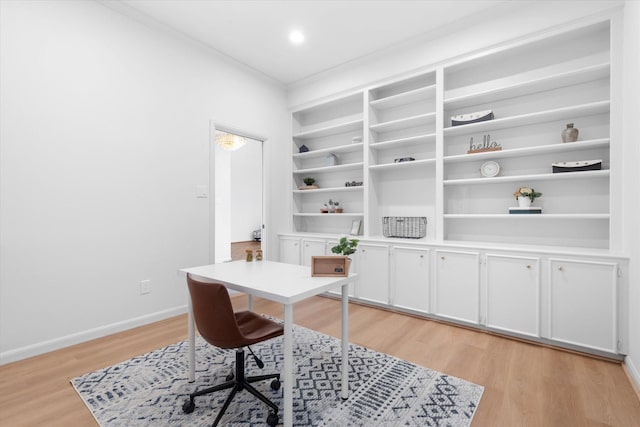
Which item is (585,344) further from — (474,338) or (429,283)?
(429,283)

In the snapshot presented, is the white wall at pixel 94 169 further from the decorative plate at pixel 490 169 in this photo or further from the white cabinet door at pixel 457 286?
the decorative plate at pixel 490 169

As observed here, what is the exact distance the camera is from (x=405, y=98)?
150 inches

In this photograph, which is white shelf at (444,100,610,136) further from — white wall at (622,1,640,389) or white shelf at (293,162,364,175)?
white shelf at (293,162,364,175)

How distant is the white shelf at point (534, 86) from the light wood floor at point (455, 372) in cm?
242

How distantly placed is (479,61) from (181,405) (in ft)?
13.3

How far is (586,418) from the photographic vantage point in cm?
175

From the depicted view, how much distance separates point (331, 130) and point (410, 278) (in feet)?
8.00

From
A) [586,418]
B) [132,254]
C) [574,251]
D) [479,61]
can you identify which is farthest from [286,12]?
[586,418]

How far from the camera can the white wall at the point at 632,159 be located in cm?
213

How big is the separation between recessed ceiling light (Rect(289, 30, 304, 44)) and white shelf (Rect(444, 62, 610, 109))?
1.83 metres

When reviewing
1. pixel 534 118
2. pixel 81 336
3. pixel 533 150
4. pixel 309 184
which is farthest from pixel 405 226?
pixel 81 336

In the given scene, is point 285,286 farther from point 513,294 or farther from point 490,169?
point 490,169

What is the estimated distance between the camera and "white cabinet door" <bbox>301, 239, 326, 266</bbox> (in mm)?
4270

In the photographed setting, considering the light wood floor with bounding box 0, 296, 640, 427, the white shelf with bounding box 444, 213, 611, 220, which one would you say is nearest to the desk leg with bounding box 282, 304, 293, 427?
the light wood floor with bounding box 0, 296, 640, 427
